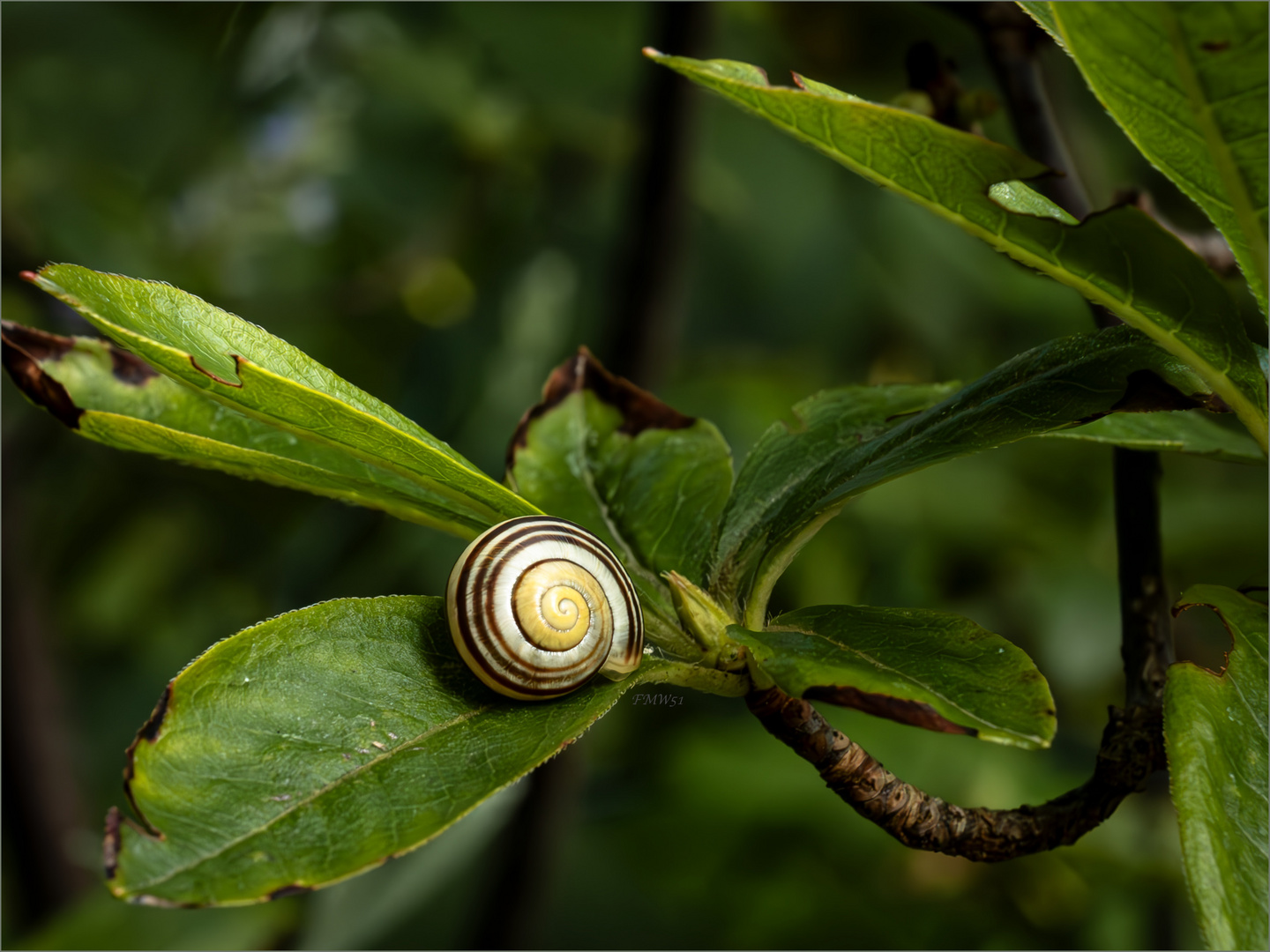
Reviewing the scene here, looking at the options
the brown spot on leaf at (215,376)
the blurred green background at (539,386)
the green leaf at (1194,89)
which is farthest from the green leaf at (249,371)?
the blurred green background at (539,386)

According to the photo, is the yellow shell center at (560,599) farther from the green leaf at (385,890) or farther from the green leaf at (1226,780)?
the green leaf at (385,890)

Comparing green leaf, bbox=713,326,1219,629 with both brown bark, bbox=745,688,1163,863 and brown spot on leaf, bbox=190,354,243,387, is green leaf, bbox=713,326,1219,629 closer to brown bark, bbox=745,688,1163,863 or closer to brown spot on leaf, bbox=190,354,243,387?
brown bark, bbox=745,688,1163,863

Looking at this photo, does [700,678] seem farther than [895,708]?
Yes

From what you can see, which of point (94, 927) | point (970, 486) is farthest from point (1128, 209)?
point (970, 486)

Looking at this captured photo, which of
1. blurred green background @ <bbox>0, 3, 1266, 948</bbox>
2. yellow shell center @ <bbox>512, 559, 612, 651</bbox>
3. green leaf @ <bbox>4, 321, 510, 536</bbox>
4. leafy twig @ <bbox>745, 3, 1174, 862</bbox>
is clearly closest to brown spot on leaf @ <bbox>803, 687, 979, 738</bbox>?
leafy twig @ <bbox>745, 3, 1174, 862</bbox>

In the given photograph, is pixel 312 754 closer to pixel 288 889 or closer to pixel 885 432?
pixel 288 889

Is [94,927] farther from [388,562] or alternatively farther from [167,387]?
[167,387]

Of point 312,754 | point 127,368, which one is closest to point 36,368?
point 127,368
